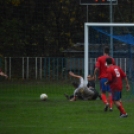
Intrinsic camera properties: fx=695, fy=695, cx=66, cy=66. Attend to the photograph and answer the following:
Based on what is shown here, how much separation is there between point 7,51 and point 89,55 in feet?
42.2

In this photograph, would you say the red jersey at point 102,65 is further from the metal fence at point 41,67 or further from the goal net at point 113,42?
the metal fence at point 41,67

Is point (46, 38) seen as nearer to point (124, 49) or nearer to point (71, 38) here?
point (71, 38)

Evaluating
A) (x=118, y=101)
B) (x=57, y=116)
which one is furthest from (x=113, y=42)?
(x=118, y=101)

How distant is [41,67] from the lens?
32969 millimetres

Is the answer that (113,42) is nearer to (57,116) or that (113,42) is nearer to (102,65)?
(102,65)

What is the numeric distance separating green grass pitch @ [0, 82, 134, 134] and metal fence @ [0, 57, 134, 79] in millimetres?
3114

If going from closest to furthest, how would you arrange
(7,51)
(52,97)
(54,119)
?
(54,119)
(52,97)
(7,51)

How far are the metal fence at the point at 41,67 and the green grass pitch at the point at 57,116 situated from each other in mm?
3114

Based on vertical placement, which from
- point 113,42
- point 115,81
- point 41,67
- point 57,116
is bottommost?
point 57,116

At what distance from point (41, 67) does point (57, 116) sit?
13.7m

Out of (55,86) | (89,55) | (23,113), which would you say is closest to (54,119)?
(23,113)

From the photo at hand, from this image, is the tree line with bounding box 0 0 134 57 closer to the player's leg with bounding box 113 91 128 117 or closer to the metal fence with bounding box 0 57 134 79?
the metal fence with bounding box 0 57 134 79

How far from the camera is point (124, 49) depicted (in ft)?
80.3

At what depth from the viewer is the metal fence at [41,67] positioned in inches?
1242
